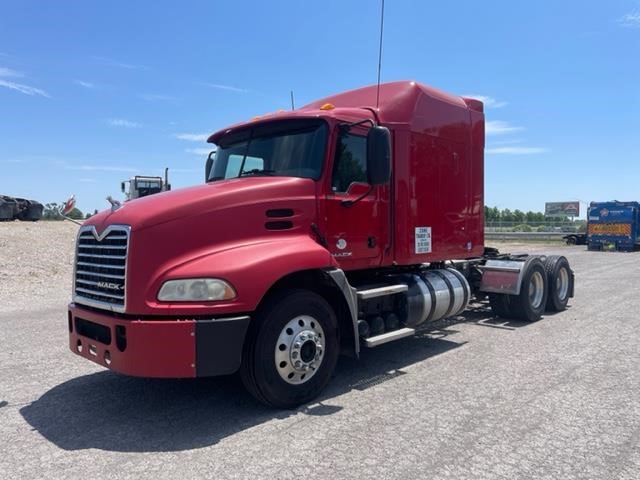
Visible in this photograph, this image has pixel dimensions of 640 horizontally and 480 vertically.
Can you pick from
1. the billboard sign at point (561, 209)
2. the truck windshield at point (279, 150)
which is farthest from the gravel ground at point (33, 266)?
the billboard sign at point (561, 209)

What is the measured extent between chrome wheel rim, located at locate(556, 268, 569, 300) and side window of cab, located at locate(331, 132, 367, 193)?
5.98m

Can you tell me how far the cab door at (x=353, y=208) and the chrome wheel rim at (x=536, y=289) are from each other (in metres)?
4.47

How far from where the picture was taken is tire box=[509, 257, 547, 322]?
8758 mm

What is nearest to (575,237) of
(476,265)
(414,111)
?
(476,265)

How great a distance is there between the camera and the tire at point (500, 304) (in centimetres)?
893

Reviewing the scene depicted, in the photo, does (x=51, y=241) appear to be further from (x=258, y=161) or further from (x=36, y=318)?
(x=258, y=161)

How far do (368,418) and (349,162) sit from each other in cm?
268

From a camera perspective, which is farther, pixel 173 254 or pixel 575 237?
pixel 575 237

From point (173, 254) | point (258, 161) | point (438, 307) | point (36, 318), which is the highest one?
point (258, 161)

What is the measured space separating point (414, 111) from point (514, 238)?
4378 centimetres

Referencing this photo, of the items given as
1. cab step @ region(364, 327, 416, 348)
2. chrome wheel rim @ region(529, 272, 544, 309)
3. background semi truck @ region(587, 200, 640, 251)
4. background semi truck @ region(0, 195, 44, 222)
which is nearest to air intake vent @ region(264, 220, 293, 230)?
cab step @ region(364, 327, 416, 348)

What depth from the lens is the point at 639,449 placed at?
3.84m

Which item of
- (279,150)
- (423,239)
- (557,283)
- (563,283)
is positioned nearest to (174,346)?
(279,150)

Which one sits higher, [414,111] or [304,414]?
[414,111]
